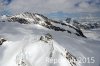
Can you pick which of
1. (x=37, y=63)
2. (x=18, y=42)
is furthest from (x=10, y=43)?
(x=37, y=63)

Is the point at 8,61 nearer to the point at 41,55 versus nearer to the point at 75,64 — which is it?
the point at 41,55

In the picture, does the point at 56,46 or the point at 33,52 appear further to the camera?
the point at 56,46

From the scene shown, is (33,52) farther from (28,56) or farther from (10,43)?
(10,43)

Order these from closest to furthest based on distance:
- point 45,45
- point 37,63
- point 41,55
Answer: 1. point 37,63
2. point 41,55
3. point 45,45

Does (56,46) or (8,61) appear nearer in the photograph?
(8,61)

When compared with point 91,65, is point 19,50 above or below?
above

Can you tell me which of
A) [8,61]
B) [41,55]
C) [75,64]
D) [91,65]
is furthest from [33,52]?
[91,65]

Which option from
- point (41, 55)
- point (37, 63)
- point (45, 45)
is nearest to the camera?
point (37, 63)

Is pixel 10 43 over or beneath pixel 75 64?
over
